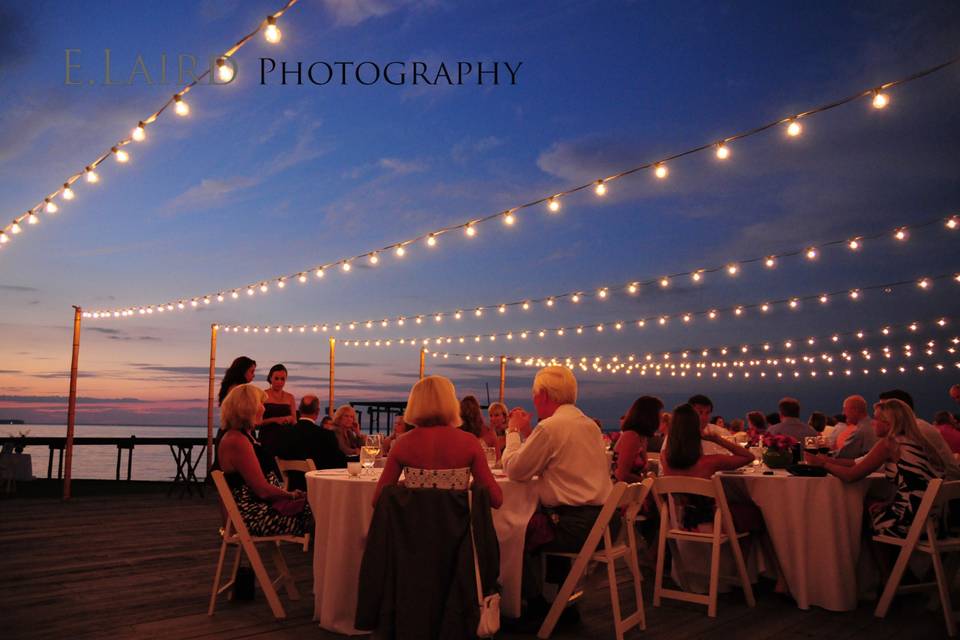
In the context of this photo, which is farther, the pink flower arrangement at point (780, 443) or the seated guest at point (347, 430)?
the seated guest at point (347, 430)

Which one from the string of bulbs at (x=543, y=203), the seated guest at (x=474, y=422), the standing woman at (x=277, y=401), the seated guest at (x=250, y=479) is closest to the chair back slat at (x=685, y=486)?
the seated guest at (x=474, y=422)

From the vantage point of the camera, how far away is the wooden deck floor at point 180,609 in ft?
11.4

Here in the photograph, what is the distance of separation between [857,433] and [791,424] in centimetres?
168

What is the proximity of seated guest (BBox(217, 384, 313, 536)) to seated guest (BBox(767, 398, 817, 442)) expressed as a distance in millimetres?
5047

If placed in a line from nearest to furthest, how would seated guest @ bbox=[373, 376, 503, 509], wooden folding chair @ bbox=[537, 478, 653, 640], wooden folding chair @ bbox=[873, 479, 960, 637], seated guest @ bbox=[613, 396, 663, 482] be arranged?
seated guest @ bbox=[373, 376, 503, 509] → wooden folding chair @ bbox=[537, 478, 653, 640] → wooden folding chair @ bbox=[873, 479, 960, 637] → seated guest @ bbox=[613, 396, 663, 482]

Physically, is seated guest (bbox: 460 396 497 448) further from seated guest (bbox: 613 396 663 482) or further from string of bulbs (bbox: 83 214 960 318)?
string of bulbs (bbox: 83 214 960 318)

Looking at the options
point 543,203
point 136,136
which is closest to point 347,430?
point 543,203

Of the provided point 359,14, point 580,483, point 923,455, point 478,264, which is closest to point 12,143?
point 359,14

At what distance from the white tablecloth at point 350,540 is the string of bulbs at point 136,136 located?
2.71 metres

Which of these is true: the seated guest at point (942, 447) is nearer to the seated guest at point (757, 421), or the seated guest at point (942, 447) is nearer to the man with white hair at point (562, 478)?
the man with white hair at point (562, 478)

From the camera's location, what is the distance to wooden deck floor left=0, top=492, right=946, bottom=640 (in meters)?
3.47

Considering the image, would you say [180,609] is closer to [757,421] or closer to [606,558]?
[606,558]

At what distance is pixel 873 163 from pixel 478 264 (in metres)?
7.33

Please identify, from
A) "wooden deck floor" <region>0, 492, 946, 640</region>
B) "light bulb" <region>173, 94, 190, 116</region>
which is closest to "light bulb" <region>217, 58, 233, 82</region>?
"light bulb" <region>173, 94, 190, 116</region>
